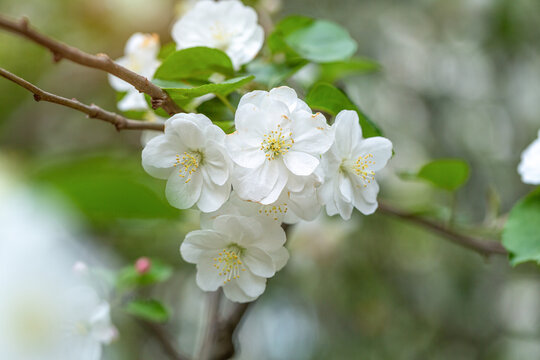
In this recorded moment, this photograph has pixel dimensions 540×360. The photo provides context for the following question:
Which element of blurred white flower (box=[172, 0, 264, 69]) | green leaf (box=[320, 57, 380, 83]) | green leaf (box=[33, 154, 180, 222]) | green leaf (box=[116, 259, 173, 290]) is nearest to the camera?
green leaf (box=[33, 154, 180, 222])

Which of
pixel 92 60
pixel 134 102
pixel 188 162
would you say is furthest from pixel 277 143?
pixel 134 102

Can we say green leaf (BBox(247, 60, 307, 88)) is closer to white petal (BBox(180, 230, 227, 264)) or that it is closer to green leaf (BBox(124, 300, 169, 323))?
white petal (BBox(180, 230, 227, 264))

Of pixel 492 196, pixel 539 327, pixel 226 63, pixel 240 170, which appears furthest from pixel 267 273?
pixel 539 327

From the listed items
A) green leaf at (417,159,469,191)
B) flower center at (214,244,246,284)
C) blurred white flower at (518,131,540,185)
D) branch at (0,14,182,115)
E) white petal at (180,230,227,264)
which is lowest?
green leaf at (417,159,469,191)

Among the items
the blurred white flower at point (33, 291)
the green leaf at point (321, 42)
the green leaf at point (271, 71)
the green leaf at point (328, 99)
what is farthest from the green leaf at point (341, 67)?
the blurred white flower at point (33, 291)

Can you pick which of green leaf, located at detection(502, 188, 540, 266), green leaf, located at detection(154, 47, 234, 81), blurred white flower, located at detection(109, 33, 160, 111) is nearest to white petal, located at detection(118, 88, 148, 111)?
blurred white flower, located at detection(109, 33, 160, 111)

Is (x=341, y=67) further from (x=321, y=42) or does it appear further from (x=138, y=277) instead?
(x=138, y=277)

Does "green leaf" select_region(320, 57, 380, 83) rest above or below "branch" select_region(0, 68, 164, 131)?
below

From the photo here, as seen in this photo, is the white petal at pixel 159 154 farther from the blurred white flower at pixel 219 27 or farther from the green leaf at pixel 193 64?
the blurred white flower at pixel 219 27
